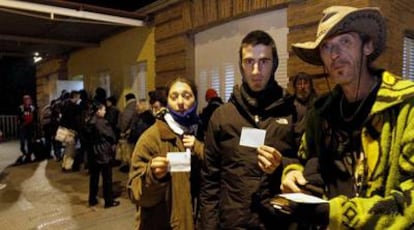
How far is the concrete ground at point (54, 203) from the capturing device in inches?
155

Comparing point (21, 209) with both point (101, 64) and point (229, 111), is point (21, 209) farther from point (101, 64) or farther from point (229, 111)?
point (101, 64)

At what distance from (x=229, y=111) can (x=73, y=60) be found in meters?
9.70

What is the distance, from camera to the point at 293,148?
1.49 metres

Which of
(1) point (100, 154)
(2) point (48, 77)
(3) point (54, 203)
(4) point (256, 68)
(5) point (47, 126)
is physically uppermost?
(2) point (48, 77)

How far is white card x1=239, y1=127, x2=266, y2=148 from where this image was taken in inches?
57.3

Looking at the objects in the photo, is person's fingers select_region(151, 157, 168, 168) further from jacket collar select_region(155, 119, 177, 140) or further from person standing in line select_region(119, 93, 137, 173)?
person standing in line select_region(119, 93, 137, 173)

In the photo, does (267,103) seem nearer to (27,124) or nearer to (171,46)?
(171,46)

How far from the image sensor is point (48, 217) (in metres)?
4.14

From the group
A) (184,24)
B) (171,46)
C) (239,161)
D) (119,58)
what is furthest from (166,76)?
(239,161)

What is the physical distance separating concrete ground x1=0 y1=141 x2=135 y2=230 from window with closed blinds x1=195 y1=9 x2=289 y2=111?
2200mm

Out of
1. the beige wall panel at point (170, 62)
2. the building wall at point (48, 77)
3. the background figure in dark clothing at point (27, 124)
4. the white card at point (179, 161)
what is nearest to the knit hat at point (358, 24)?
the white card at point (179, 161)

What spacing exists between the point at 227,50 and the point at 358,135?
4.25 m

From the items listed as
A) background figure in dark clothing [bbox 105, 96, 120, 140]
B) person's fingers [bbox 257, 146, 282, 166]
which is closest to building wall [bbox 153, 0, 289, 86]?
background figure in dark clothing [bbox 105, 96, 120, 140]

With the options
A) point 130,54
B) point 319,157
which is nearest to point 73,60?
point 130,54
